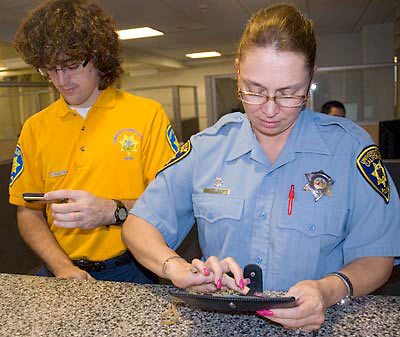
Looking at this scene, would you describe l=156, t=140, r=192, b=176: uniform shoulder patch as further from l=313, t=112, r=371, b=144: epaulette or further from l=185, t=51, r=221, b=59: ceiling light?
l=185, t=51, r=221, b=59: ceiling light

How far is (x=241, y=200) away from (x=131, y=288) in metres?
0.31

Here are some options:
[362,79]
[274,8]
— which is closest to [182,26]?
[362,79]

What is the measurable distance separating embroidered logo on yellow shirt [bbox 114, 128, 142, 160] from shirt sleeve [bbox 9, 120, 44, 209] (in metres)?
0.29

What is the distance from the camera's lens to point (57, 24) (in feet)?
4.42

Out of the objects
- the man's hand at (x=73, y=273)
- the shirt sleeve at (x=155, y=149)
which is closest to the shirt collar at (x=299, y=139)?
the shirt sleeve at (x=155, y=149)

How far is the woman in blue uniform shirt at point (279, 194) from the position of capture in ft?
2.97

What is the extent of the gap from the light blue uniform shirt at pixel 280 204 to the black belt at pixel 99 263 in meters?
0.38

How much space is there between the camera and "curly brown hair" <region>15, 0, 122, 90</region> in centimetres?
134

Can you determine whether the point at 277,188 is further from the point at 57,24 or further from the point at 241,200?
the point at 57,24

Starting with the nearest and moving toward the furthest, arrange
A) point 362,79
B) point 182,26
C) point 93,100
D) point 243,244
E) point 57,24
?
point 243,244, point 57,24, point 93,100, point 182,26, point 362,79

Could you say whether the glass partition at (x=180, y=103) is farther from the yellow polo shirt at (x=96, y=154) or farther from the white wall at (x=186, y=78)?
the yellow polo shirt at (x=96, y=154)

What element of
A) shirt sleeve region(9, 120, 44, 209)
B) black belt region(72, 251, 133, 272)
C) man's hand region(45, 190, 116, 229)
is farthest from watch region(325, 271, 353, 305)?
shirt sleeve region(9, 120, 44, 209)

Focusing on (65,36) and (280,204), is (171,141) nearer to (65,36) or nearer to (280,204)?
(65,36)

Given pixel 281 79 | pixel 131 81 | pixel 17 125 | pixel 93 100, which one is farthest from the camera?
pixel 131 81
